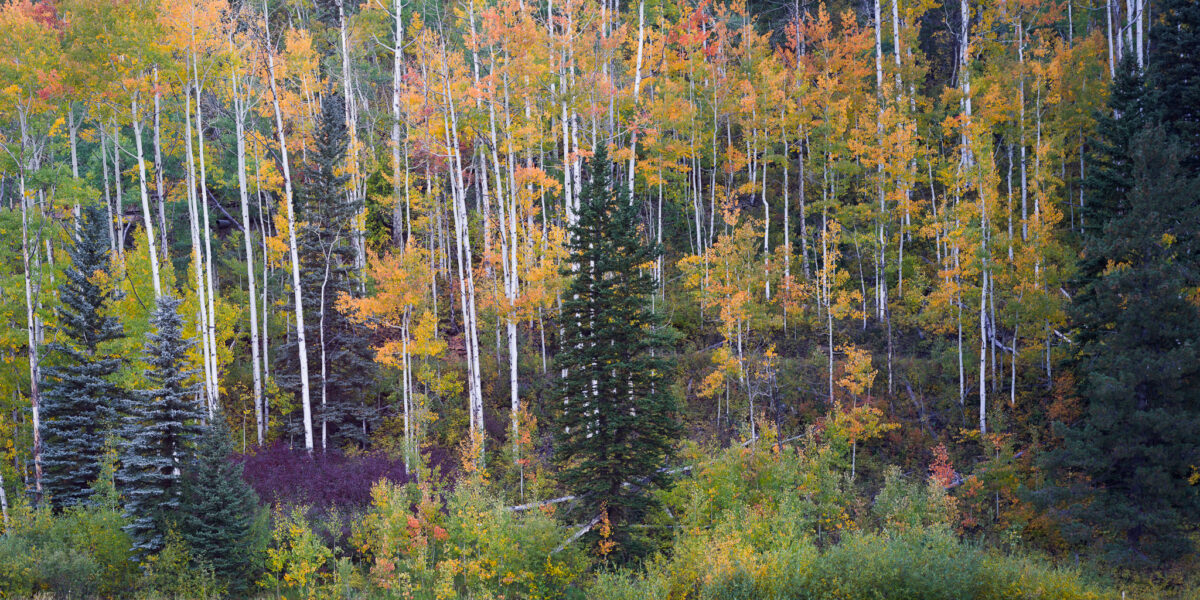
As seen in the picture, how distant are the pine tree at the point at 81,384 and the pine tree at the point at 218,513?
5054mm

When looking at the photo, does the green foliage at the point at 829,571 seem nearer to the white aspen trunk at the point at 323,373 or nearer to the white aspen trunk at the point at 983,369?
the white aspen trunk at the point at 983,369

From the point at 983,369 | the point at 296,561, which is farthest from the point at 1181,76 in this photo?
the point at 296,561

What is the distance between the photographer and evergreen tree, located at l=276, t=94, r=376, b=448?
2422cm

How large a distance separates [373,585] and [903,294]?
828 inches

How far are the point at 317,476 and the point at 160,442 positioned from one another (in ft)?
14.2

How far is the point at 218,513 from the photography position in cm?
1594

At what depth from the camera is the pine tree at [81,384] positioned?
779 inches

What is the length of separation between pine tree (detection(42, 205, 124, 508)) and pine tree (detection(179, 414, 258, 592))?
505cm

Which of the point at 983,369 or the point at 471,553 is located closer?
the point at 471,553

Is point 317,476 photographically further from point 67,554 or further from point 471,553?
point 471,553

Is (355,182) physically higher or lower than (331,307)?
higher

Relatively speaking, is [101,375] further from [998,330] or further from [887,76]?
[887,76]

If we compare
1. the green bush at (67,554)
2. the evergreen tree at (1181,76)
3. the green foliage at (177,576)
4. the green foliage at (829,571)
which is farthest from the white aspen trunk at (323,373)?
the evergreen tree at (1181,76)

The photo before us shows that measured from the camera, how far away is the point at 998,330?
25.8 m
